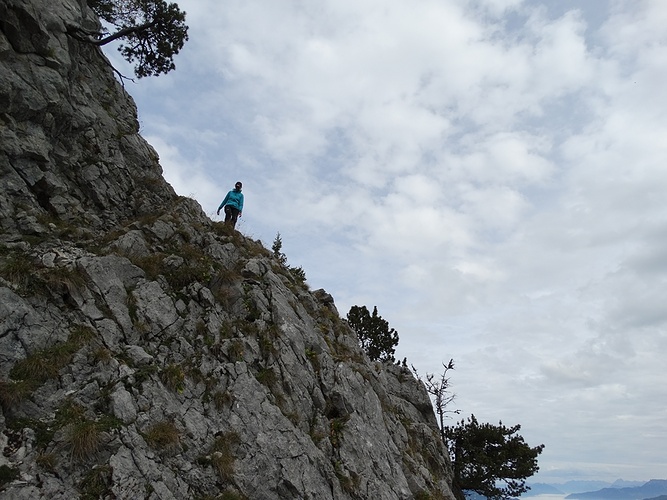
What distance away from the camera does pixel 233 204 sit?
22.7 m

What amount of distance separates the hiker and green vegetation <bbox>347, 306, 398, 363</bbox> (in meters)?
16.5

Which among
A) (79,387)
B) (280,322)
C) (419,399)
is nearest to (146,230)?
(280,322)

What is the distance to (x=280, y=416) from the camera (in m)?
14.3

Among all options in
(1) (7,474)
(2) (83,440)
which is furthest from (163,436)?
(1) (7,474)

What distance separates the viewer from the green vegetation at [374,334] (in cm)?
3609

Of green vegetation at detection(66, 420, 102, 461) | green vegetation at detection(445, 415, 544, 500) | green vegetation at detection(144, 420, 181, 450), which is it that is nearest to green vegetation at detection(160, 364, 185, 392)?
green vegetation at detection(144, 420, 181, 450)

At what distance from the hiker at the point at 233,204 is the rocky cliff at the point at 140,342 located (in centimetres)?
142

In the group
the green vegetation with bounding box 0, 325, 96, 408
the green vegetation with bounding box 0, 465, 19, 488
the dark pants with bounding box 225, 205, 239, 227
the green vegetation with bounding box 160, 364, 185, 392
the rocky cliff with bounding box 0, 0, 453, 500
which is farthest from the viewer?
the dark pants with bounding box 225, 205, 239, 227

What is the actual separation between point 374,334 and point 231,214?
58.8 ft

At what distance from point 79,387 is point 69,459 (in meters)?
2.05

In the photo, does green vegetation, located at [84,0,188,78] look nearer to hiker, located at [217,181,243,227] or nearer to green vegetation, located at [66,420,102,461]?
hiker, located at [217,181,243,227]

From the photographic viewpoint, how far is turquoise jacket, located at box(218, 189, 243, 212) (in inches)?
893

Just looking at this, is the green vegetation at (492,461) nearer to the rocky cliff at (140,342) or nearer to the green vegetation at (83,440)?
the rocky cliff at (140,342)

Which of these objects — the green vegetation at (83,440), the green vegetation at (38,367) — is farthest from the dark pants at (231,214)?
the green vegetation at (83,440)
